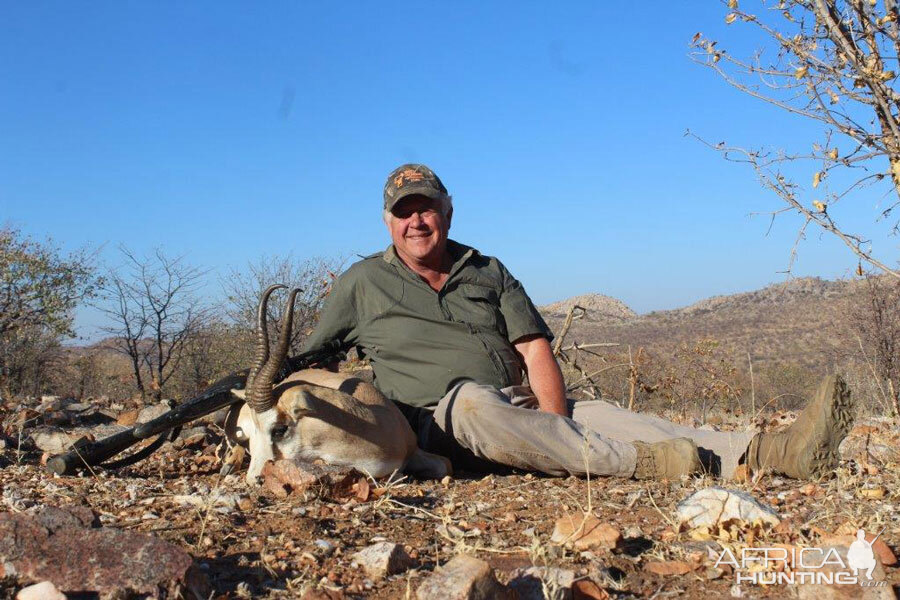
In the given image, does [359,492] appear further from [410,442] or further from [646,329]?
[646,329]

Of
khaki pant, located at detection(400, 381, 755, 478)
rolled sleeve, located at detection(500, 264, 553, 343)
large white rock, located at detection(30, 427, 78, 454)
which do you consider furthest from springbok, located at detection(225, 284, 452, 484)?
large white rock, located at detection(30, 427, 78, 454)

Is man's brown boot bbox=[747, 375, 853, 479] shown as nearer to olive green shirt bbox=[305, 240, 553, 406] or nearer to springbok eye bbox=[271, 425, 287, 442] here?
olive green shirt bbox=[305, 240, 553, 406]

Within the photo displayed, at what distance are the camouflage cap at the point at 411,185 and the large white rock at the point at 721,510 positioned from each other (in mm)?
2539

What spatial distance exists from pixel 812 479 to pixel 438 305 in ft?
7.20

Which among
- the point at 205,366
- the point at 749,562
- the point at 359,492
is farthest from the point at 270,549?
the point at 205,366

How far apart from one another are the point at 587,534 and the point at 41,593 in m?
1.67

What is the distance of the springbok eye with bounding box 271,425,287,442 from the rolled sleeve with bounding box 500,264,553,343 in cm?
150

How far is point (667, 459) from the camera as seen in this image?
4.07 metres

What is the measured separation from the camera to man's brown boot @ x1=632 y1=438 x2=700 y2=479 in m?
4.02

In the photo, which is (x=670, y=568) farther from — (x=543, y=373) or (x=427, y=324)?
(x=427, y=324)

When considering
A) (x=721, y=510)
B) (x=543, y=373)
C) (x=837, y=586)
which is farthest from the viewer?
(x=543, y=373)

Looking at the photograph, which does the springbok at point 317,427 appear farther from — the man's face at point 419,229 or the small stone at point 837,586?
the small stone at point 837,586

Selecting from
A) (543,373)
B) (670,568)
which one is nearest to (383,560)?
(670,568)

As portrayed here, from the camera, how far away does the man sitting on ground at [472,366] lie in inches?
163
